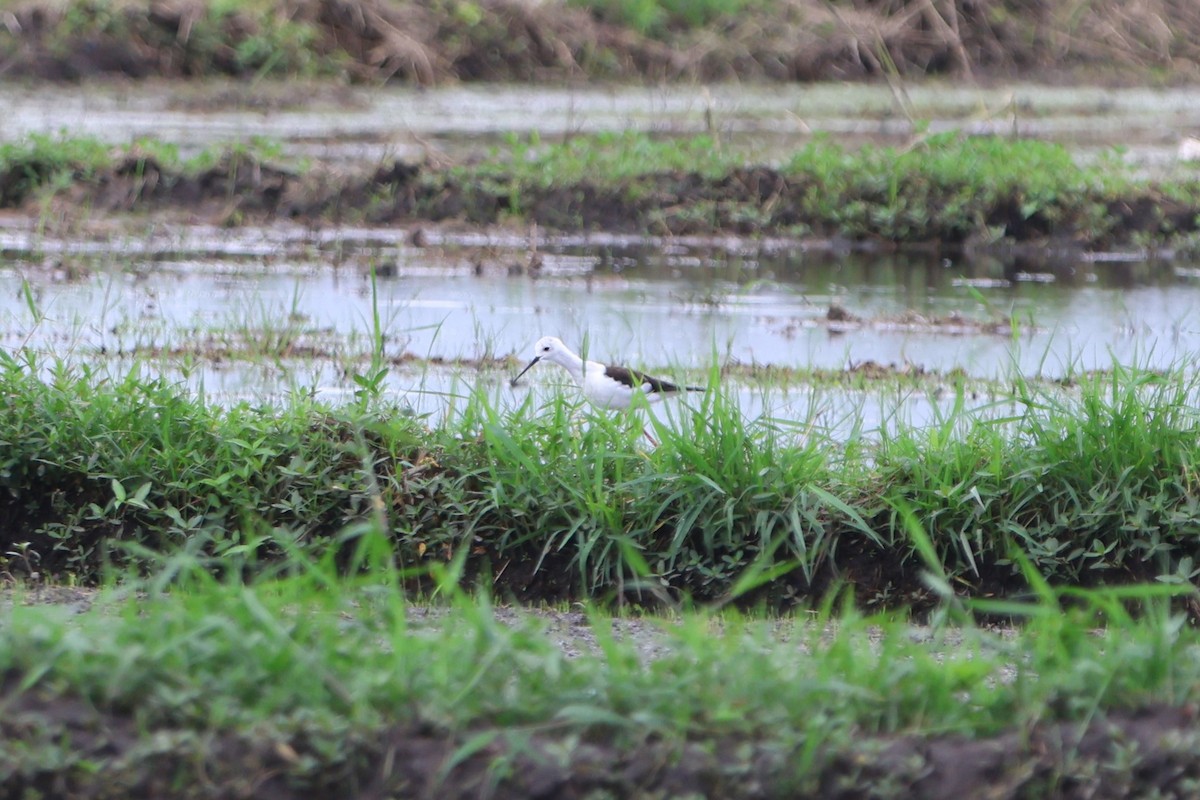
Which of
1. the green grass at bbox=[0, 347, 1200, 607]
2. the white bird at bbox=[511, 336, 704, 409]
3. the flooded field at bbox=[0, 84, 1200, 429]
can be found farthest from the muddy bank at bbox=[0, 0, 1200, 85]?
the green grass at bbox=[0, 347, 1200, 607]

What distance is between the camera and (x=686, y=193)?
1252cm

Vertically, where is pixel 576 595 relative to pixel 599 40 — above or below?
below

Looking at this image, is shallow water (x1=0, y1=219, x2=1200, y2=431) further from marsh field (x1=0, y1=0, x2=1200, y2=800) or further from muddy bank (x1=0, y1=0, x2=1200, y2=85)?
muddy bank (x1=0, y1=0, x2=1200, y2=85)

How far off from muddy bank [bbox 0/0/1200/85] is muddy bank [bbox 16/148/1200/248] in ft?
19.4

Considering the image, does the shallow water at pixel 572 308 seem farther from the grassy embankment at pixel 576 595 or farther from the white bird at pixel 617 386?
the grassy embankment at pixel 576 595

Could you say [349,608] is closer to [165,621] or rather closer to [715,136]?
[165,621]

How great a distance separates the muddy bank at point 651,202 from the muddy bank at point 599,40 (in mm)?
5907

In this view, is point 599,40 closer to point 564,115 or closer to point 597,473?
point 564,115

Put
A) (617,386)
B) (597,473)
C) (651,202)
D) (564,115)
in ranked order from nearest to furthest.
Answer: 1. (597,473)
2. (617,386)
3. (651,202)
4. (564,115)

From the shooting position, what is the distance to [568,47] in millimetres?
20266

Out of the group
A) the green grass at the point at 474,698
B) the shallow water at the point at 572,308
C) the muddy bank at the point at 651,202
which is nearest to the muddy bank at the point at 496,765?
the green grass at the point at 474,698

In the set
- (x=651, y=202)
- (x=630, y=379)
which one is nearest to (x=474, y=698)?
(x=630, y=379)

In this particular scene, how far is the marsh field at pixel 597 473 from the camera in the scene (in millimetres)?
3404

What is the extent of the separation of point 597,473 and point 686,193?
7.41 m
